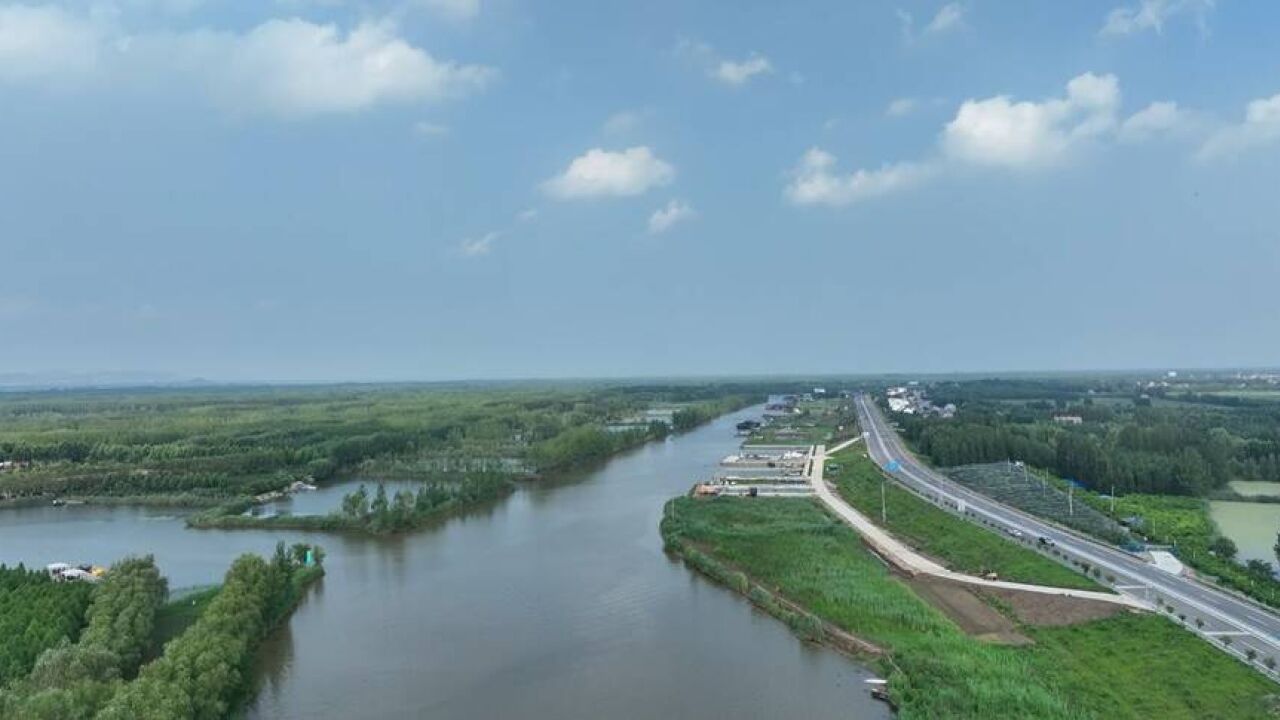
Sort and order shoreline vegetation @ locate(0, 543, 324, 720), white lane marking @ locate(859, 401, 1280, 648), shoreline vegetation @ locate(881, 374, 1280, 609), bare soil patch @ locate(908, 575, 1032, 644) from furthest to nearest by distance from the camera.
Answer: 1. shoreline vegetation @ locate(881, 374, 1280, 609)
2. bare soil patch @ locate(908, 575, 1032, 644)
3. white lane marking @ locate(859, 401, 1280, 648)
4. shoreline vegetation @ locate(0, 543, 324, 720)

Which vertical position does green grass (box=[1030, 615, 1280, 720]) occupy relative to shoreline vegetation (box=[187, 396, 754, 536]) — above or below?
below

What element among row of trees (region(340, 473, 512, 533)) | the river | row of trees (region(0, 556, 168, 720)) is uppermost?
row of trees (region(0, 556, 168, 720))

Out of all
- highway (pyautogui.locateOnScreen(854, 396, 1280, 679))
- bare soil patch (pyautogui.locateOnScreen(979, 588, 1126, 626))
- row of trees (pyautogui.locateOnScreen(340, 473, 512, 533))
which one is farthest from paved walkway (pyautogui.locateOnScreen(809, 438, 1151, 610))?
row of trees (pyautogui.locateOnScreen(340, 473, 512, 533))

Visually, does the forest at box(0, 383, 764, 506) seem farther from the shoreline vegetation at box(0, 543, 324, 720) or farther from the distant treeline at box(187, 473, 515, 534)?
the shoreline vegetation at box(0, 543, 324, 720)

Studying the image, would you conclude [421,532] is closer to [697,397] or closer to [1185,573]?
[1185,573]

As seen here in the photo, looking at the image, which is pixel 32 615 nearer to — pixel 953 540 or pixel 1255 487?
pixel 953 540

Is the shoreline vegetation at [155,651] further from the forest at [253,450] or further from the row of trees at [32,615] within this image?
the forest at [253,450]

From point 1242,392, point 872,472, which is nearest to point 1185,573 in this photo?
point 872,472

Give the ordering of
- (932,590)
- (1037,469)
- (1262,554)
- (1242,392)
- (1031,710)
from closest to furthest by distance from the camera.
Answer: (1031,710), (932,590), (1262,554), (1037,469), (1242,392)
